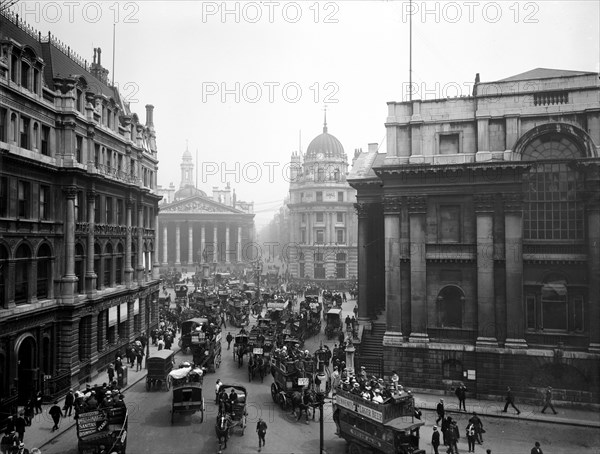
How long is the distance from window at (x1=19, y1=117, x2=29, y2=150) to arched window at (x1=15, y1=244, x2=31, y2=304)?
5024 mm

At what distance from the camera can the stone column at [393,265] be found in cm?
2742

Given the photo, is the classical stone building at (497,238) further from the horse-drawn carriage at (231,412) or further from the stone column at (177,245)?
the stone column at (177,245)

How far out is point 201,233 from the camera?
110 metres

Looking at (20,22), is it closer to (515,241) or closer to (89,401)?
(89,401)

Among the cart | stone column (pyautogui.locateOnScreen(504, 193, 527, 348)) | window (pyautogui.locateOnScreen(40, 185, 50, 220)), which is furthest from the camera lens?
the cart

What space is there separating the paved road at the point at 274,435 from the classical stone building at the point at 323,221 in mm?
60994

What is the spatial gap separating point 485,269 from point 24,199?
78.7 feet

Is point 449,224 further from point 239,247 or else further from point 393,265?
point 239,247

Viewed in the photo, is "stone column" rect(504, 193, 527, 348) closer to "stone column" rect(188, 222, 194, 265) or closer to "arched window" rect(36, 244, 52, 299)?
"arched window" rect(36, 244, 52, 299)

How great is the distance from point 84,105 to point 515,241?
2609 cm

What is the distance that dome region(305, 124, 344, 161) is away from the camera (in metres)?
92.8

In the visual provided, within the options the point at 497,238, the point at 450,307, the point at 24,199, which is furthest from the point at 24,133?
the point at 497,238

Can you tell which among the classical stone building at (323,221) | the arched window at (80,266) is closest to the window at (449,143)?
the arched window at (80,266)

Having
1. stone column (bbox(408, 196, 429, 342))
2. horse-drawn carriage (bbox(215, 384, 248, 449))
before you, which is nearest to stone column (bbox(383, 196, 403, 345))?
stone column (bbox(408, 196, 429, 342))
